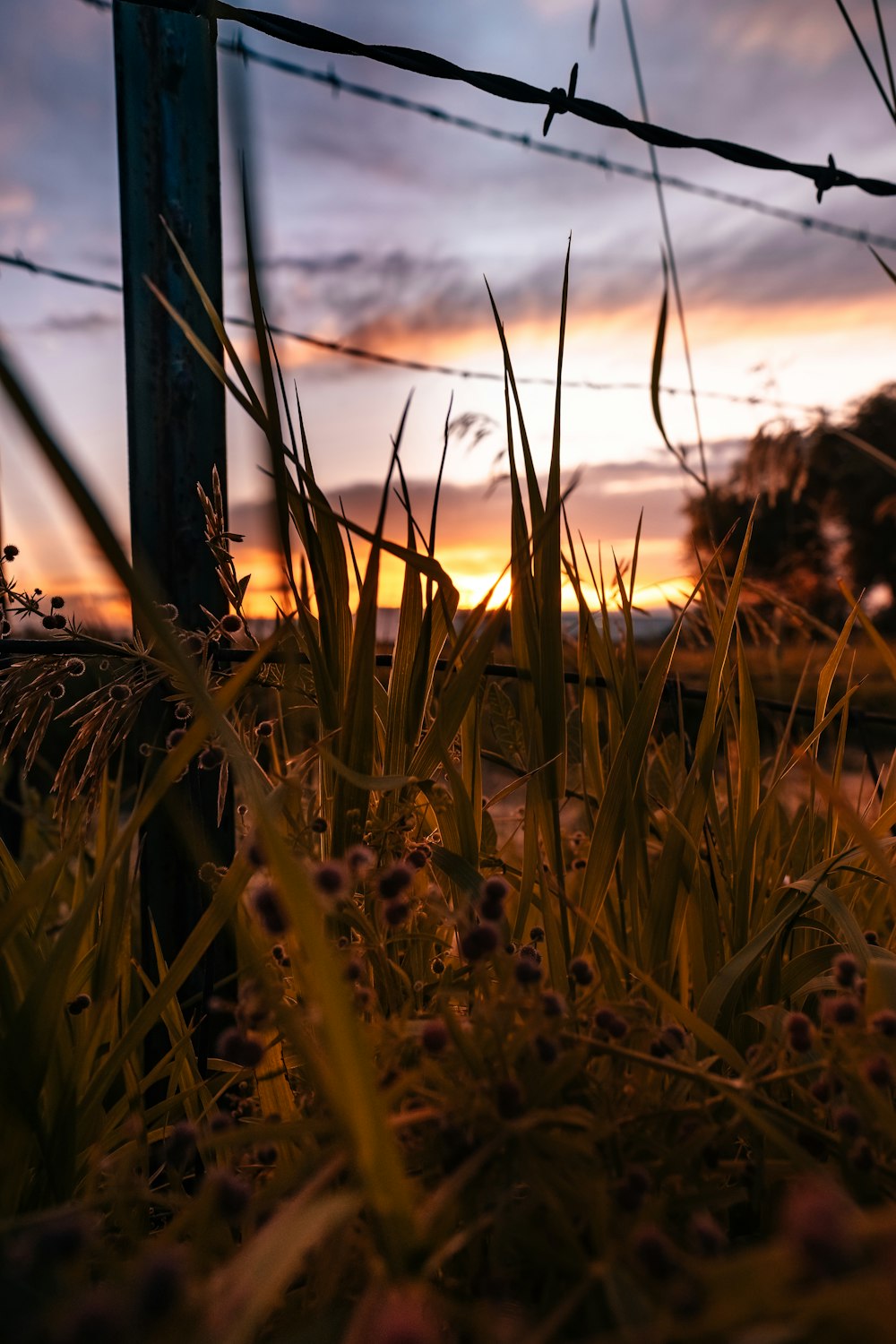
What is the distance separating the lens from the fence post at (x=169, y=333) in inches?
55.7

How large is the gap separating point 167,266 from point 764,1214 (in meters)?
1.47

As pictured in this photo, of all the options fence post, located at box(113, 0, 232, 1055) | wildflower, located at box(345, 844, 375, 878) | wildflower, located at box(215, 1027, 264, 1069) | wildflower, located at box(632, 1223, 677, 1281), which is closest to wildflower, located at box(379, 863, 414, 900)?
wildflower, located at box(345, 844, 375, 878)

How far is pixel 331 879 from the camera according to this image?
52 centimetres

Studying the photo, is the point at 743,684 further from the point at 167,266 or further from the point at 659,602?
the point at 167,266

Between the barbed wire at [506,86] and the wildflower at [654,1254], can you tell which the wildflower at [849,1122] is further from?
the barbed wire at [506,86]

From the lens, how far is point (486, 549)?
1.19 metres

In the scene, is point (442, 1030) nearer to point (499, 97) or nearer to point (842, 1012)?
point (842, 1012)

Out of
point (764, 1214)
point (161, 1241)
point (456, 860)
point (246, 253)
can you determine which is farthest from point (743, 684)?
point (161, 1241)

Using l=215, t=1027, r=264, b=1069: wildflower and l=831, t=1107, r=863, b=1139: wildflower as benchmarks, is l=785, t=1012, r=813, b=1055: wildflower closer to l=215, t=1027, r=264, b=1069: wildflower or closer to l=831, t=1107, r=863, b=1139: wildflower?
l=831, t=1107, r=863, b=1139: wildflower

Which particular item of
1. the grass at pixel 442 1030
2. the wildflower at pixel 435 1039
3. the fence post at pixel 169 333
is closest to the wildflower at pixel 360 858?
the grass at pixel 442 1030

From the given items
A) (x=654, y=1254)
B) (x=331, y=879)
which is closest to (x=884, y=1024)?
(x=654, y=1254)

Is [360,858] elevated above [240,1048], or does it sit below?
above

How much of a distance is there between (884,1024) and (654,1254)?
0.25 m

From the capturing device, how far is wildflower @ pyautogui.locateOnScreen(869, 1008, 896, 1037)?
569mm
